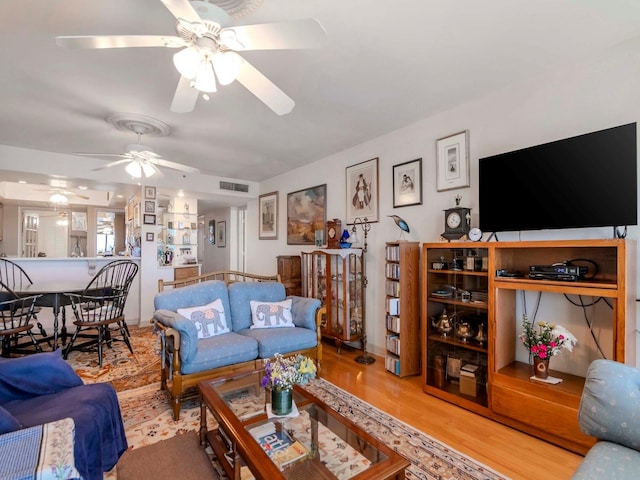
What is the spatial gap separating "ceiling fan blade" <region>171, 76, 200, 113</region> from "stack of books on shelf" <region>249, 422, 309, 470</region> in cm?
195

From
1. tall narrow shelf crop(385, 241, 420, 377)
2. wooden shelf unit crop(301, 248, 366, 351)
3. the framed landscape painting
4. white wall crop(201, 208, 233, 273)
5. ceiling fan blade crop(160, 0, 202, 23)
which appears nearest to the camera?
ceiling fan blade crop(160, 0, 202, 23)

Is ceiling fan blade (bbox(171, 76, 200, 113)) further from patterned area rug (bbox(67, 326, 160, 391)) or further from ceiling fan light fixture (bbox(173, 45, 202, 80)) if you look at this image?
patterned area rug (bbox(67, 326, 160, 391))

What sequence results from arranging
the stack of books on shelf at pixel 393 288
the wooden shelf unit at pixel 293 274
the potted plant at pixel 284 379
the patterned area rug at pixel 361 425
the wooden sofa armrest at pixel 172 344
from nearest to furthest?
1. the potted plant at pixel 284 379
2. the patterned area rug at pixel 361 425
3. the wooden sofa armrest at pixel 172 344
4. the stack of books on shelf at pixel 393 288
5. the wooden shelf unit at pixel 293 274

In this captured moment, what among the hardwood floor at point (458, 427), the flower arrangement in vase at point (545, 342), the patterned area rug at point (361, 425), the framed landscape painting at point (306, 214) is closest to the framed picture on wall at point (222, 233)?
the framed landscape painting at point (306, 214)

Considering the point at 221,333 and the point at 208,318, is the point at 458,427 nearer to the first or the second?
the point at 221,333

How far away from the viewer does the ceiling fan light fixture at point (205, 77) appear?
1.59 meters

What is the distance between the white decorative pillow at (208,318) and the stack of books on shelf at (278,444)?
1.39m

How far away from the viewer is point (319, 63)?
2.26 metres

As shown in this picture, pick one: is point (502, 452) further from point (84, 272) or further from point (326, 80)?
point (84, 272)

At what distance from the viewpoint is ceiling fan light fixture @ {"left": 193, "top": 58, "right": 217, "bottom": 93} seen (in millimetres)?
1591

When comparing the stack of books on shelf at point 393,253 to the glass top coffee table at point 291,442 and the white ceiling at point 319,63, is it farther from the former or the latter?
the glass top coffee table at point 291,442

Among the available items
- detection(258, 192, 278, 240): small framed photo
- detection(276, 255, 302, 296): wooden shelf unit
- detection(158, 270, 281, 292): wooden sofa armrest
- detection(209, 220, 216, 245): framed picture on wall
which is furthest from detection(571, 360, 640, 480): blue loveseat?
detection(209, 220, 216, 245): framed picture on wall

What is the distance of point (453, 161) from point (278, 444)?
108 inches

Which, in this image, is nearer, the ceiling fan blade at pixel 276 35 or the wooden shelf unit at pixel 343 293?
the ceiling fan blade at pixel 276 35
